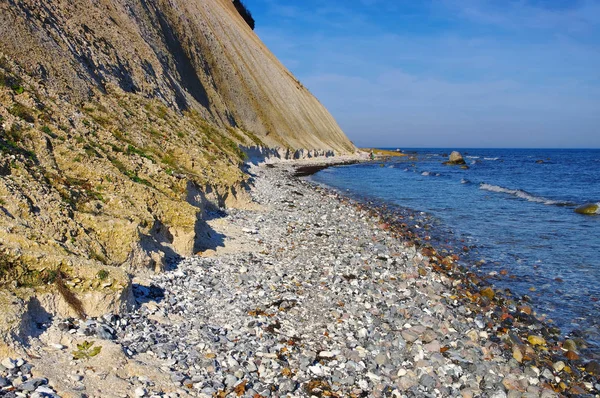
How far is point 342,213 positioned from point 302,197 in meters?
4.79

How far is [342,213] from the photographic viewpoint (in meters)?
21.5

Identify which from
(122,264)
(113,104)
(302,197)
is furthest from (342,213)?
(122,264)

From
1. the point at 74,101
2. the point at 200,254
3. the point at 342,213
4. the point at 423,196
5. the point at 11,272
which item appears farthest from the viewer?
the point at 423,196

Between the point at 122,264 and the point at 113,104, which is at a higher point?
the point at 113,104

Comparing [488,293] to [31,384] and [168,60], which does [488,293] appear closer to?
[31,384]

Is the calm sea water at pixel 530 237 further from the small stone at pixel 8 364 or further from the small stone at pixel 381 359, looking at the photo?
the small stone at pixel 8 364

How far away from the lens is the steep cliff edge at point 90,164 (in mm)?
7148

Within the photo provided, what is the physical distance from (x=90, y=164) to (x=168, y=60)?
90.9ft

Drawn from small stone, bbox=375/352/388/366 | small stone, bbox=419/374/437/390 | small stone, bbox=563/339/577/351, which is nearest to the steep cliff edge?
small stone, bbox=375/352/388/366

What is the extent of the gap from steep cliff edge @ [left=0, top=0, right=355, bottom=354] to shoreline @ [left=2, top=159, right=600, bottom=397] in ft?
2.86

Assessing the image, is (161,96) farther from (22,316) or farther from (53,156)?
(22,316)

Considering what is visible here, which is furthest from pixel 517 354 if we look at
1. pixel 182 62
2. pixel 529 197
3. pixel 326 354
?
pixel 182 62

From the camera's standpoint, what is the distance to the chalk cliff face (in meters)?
16.8

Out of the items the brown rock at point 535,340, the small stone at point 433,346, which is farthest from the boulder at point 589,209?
the small stone at point 433,346
